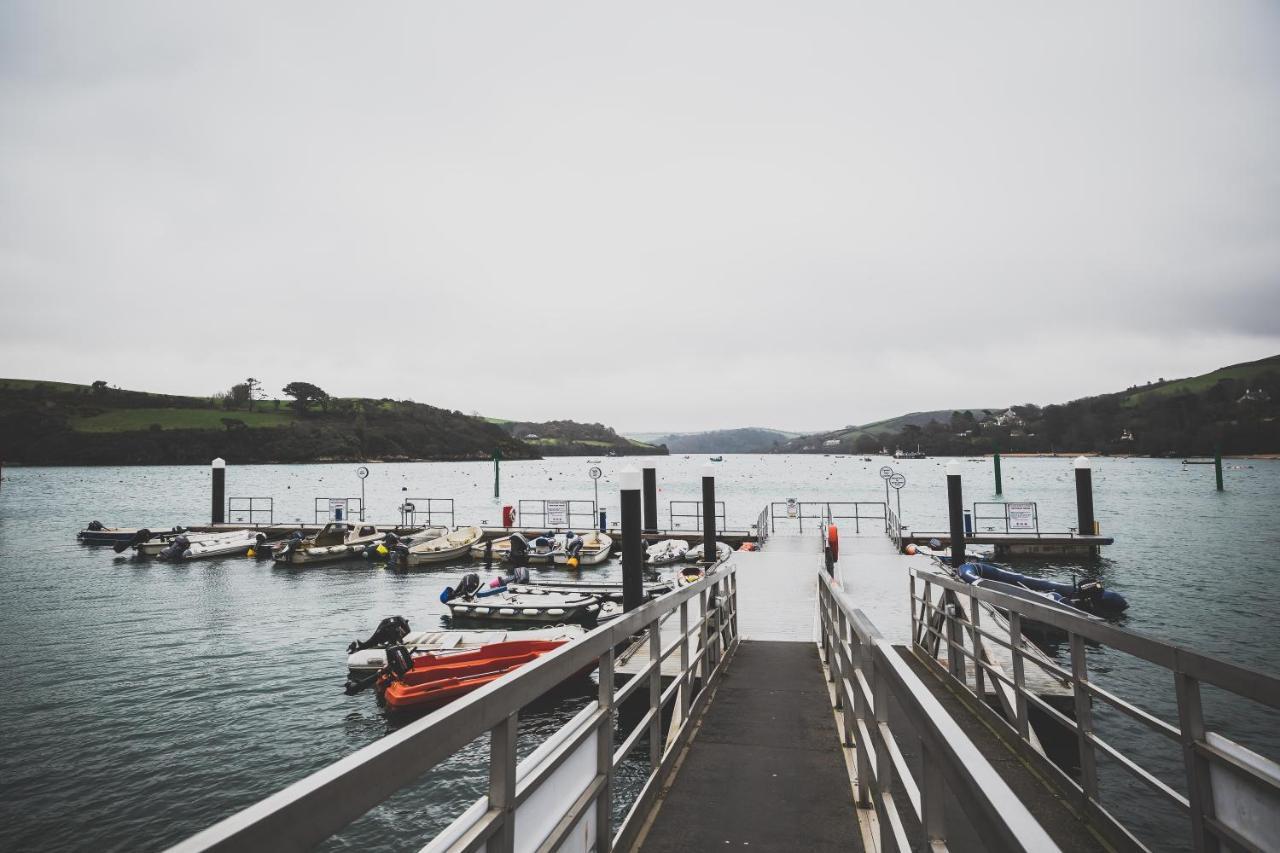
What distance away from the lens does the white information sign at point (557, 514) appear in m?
32.4

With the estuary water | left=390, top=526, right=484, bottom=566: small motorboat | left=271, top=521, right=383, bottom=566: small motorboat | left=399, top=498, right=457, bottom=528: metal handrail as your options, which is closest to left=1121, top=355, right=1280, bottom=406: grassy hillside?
the estuary water

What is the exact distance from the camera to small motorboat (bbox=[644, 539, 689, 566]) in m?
26.1

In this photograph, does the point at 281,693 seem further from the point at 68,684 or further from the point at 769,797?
the point at 769,797

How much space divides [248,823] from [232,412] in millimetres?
187799

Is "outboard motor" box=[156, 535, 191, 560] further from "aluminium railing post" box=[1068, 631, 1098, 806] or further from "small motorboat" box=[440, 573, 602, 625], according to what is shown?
"aluminium railing post" box=[1068, 631, 1098, 806]

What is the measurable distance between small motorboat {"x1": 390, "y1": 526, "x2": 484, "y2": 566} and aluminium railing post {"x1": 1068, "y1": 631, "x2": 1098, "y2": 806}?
27.0 m

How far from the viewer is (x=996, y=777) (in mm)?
1338

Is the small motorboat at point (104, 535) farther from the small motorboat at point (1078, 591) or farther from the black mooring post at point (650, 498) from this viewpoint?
the small motorboat at point (1078, 591)

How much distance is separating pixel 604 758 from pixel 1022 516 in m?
29.3

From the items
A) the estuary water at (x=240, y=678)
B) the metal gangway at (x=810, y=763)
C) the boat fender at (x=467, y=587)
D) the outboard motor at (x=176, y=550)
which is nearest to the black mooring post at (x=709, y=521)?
the estuary water at (x=240, y=678)

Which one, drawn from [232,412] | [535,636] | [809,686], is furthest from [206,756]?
[232,412]

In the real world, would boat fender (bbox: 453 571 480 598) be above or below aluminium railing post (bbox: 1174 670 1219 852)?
below

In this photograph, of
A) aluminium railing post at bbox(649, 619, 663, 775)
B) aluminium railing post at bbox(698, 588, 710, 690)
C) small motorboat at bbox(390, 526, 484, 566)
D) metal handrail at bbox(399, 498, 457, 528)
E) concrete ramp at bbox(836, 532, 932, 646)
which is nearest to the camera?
aluminium railing post at bbox(649, 619, 663, 775)

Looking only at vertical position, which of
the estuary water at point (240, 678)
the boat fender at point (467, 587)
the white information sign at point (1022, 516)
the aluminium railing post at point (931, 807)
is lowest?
the estuary water at point (240, 678)
